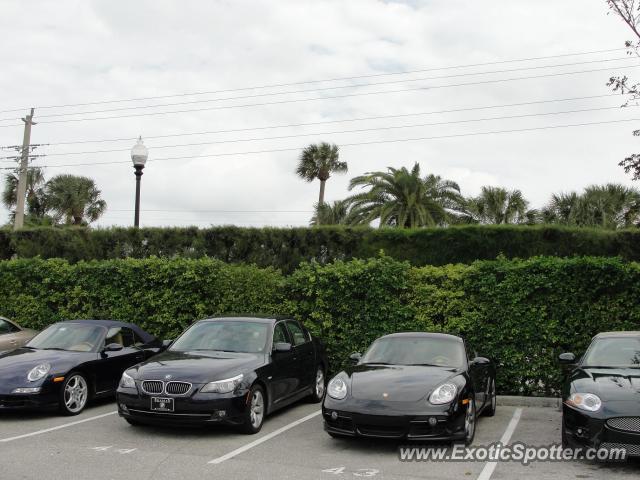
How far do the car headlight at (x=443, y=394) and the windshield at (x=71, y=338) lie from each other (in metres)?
5.67

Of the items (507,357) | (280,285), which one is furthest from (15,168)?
(507,357)

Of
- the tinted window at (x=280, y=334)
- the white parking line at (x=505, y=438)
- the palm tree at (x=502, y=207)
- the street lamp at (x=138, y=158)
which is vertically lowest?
the white parking line at (x=505, y=438)

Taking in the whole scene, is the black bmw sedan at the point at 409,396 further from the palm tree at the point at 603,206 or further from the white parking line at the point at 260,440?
the palm tree at the point at 603,206

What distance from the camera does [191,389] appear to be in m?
7.92

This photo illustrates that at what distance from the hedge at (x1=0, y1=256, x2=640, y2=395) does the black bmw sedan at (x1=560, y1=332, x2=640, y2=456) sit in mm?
3076

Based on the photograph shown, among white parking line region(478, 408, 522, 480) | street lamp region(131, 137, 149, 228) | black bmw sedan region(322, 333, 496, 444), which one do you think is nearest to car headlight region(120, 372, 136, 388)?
black bmw sedan region(322, 333, 496, 444)

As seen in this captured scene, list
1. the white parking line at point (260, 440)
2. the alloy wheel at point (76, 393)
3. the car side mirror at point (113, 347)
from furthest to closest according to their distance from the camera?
1. the car side mirror at point (113, 347)
2. the alloy wheel at point (76, 393)
3. the white parking line at point (260, 440)

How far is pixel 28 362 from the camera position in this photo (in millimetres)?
9539

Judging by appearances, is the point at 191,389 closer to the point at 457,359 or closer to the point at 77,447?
the point at 77,447

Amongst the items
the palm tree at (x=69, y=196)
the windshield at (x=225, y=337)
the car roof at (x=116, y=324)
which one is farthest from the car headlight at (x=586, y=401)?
the palm tree at (x=69, y=196)

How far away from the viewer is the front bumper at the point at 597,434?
21.4ft

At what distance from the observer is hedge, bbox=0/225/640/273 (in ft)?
53.6

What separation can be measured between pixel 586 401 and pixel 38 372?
7.14 metres

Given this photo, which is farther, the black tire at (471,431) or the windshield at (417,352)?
the windshield at (417,352)
